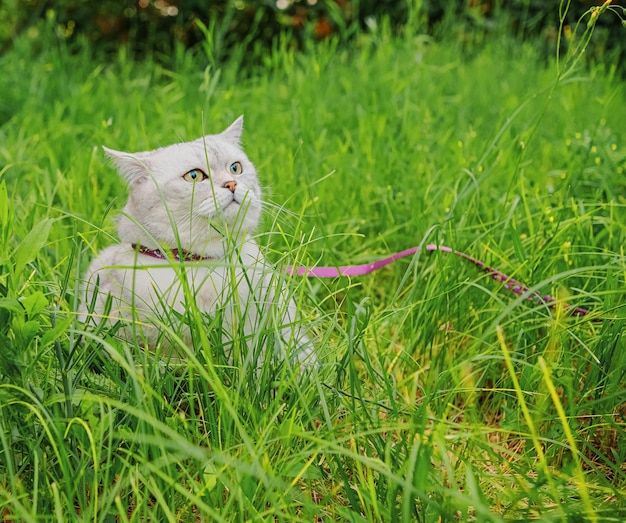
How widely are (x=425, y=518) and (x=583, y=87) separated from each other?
124 inches

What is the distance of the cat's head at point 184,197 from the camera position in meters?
1.51

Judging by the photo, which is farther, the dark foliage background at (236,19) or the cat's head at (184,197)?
the dark foliage background at (236,19)

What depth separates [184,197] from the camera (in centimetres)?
153

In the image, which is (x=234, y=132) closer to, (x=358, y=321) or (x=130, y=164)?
(x=130, y=164)

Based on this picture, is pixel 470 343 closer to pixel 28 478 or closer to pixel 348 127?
pixel 28 478

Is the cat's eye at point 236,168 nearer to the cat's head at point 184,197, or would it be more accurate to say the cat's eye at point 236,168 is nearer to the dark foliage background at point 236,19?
the cat's head at point 184,197

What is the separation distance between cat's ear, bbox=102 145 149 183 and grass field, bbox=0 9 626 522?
174 millimetres

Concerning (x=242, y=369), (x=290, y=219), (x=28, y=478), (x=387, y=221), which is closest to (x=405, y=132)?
Result: (x=387, y=221)

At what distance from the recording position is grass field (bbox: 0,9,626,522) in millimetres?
1062

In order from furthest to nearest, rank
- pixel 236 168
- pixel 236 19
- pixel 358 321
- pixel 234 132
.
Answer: pixel 236 19 < pixel 234 132 < pixel 236 168 < pixel 358 321

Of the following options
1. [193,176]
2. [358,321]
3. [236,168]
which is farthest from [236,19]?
[358,321]

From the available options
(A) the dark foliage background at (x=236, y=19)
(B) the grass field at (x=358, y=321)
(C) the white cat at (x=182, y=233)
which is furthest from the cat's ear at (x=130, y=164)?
(A) the dark foliage background at (x=236, y=19)

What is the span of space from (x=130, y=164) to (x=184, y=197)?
0.16 m

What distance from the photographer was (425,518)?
1.05 m
